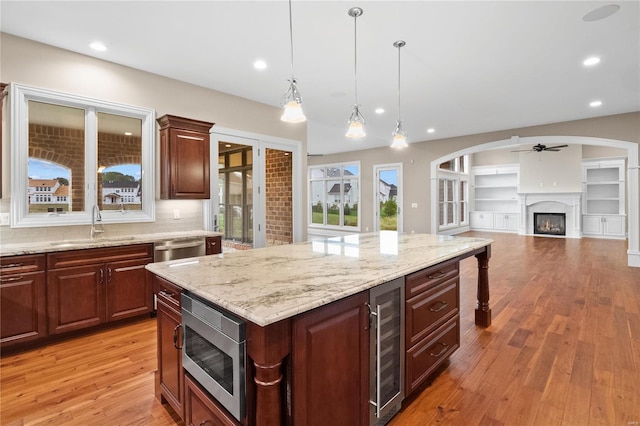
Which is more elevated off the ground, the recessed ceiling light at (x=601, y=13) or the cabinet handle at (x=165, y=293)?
the recessed ceiling light at (x=601, y=13)

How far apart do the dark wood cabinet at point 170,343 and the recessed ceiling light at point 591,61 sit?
15.7 feet

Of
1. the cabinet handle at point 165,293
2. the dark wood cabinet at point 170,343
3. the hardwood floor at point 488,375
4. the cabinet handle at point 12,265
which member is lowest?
the hardwood floor at point 488,375

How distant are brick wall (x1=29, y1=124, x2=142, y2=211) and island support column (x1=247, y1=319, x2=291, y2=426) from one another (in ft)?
10.6

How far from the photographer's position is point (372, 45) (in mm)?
3240

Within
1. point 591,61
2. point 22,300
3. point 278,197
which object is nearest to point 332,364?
point 22,300

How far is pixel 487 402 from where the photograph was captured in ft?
6.61

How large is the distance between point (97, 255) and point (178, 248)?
0.76 meters

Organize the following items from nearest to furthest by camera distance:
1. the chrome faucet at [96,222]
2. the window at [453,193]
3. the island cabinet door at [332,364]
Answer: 1. the island cabinet door at [332,364]
2. the chrome faucet at [96,222]
3. the window at [453,193]

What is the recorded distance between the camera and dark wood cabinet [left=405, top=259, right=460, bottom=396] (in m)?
1.88

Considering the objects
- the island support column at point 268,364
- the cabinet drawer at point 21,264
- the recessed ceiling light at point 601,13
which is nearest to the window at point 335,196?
the recessed ceiling light at point 601,13

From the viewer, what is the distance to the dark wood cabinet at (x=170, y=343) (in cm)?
165

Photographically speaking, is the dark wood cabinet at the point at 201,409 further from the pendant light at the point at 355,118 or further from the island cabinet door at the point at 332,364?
the pendant light at the point at 355,118

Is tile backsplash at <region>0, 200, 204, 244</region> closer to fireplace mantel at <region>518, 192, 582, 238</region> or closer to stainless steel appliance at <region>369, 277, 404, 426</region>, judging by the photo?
stainless steel appliance at <region>369, 277, 404, 426</region>

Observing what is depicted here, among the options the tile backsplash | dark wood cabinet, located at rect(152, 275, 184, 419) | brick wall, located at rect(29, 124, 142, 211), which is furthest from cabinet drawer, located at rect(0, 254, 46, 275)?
dark wood cabinet, located at rect(152, 275, 184, 419)
